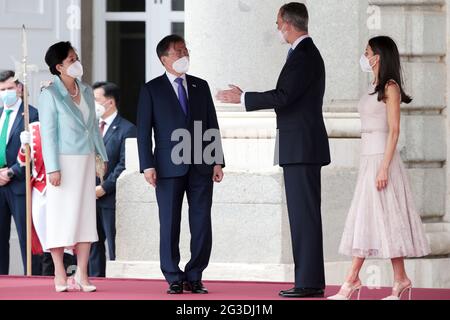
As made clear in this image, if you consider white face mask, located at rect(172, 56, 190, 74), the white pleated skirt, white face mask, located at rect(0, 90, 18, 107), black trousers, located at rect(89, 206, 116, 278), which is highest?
white face mask, located at rect(172, 56, 190, 74)

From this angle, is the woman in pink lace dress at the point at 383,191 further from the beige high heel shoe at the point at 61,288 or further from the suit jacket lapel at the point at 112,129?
the suit jacket lapel at the point at 112,129

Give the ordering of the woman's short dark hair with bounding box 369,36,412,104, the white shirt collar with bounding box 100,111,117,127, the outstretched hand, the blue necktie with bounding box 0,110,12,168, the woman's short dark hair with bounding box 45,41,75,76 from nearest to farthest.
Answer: the woman's short dark hair with bounding box 369,36,412,104
the outstretched hand
the woman's short dark hair with bounding box 45,41,75,76
the blue necktie with bounding box 0,110,12,168
the white shirt collar with bounding box 100,111,117,127

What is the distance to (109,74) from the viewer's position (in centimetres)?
1797

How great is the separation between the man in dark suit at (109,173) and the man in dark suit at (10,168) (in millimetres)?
566

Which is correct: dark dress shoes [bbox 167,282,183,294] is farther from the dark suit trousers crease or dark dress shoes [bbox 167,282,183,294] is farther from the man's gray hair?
the dark suit trousers crease

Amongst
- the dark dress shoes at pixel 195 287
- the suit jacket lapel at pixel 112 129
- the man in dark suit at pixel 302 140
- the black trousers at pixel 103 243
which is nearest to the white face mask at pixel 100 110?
the suit jacket lapel at pixel 112 129

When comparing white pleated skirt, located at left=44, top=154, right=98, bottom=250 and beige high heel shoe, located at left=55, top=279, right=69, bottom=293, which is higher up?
white pleated skirt, located at left=44, top=154, right=98, bottom=250

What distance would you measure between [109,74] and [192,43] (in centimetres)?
Result: 416

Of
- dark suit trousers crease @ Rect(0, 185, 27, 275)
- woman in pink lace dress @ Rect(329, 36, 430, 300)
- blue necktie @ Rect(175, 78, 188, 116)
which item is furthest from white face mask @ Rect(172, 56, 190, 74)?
dark suit trousers crease @ Rect(0, 185, 27, 275)

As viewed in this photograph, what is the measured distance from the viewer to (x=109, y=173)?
49.0ft

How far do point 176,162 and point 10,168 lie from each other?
131 inches

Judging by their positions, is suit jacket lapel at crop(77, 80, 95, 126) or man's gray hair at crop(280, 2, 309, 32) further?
suit jacket lapel at crop(77, 80, 95, 126)

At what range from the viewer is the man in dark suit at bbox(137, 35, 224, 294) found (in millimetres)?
11859
